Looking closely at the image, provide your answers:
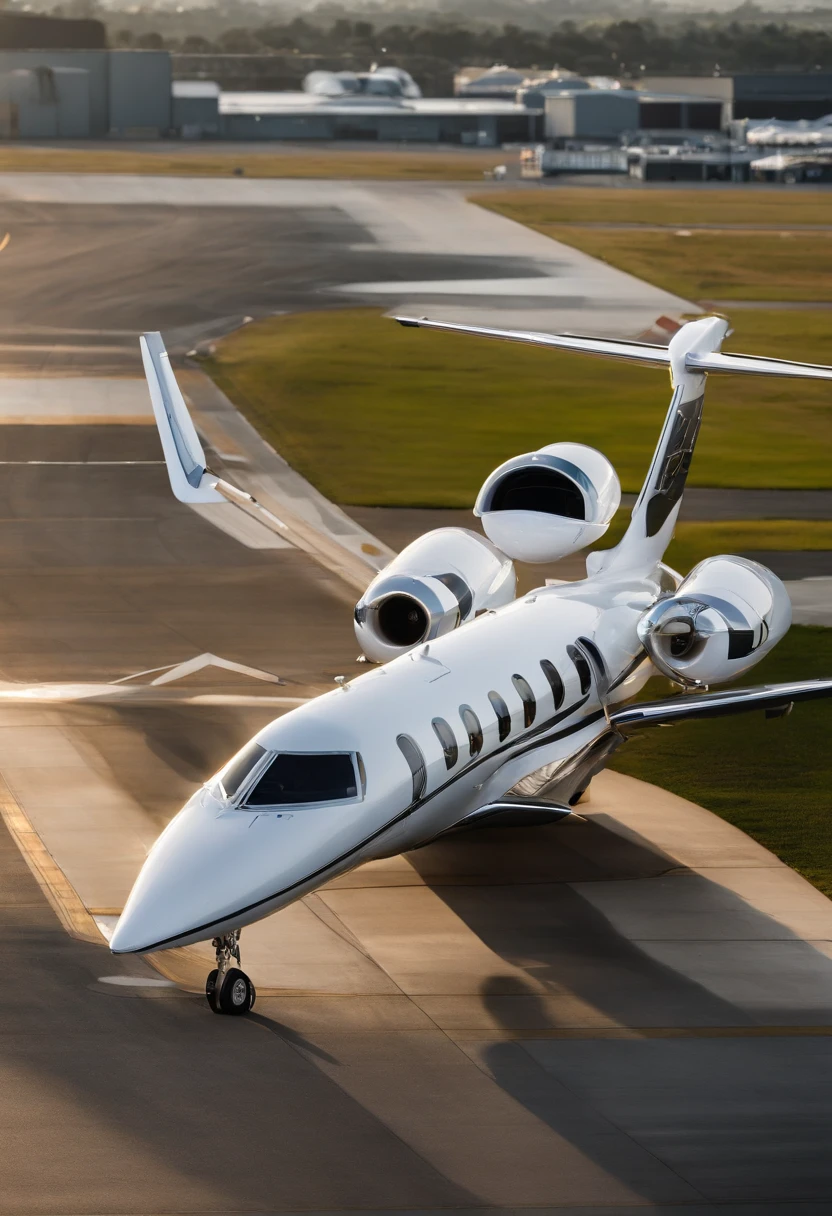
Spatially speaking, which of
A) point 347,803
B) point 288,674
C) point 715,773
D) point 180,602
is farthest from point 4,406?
point 347,803

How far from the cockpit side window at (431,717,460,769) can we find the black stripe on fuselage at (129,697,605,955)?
214 millimetres

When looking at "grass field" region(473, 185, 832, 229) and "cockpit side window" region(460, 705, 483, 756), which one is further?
"grass field" region(473, 185, 832, 229)

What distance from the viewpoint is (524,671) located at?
68.4 ft

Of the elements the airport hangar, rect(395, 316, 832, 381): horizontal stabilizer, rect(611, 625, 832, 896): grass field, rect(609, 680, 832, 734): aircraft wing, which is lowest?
rect(611, 625, 832, 896): grass field

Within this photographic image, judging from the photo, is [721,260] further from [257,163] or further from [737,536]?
[257,163]

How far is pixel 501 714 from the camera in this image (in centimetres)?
2023

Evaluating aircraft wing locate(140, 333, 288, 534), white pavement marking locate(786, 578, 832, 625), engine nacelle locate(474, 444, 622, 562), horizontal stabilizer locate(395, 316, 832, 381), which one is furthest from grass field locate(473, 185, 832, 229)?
aircraft wing locate(140, 333, 288, 534)

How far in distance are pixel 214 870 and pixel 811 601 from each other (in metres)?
19.2

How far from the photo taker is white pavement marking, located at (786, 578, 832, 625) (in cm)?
3256

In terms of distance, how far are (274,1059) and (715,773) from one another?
9.87 metres

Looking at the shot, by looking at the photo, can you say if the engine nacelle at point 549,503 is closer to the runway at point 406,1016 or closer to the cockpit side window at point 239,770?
the runway at point 406,1016

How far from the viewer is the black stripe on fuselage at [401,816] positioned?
53.9 ft

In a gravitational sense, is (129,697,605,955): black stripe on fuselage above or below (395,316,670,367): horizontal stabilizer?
below

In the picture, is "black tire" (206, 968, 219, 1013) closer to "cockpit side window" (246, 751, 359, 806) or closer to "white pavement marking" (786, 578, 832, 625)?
"cockpit side window" (246, 751, 359, 806)
